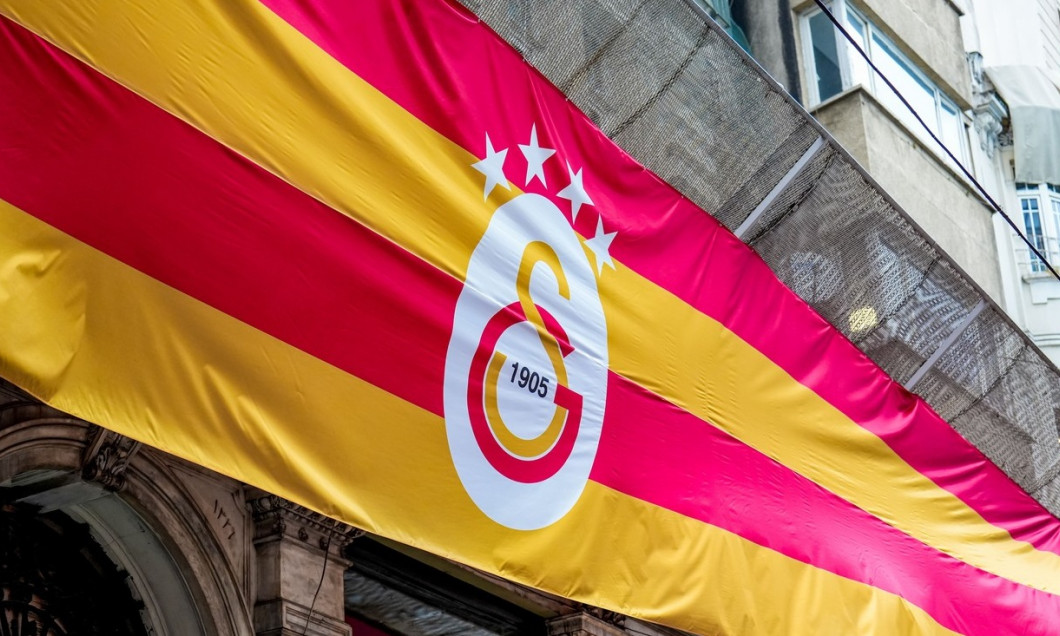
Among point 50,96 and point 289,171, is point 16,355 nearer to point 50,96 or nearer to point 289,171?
point 50,96

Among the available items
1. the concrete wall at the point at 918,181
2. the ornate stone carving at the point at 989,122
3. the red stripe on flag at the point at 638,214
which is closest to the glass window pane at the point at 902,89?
the concrete wall at the point at 918,181

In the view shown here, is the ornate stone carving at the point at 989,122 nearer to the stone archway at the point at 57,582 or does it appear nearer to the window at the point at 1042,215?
the window at the point at 1042,215

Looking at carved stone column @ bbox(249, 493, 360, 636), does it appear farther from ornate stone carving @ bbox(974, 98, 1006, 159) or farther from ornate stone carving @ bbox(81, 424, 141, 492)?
ornate stone carving @ bbox(974, 98, 1006, 159)

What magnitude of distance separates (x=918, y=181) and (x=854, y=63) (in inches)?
63.5

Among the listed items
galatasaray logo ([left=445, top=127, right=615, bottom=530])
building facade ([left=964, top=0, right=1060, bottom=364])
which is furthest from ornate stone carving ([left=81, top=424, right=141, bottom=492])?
building facade ([left=964, top=0, right=1060, bottom=364])

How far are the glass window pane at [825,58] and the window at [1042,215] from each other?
743cm

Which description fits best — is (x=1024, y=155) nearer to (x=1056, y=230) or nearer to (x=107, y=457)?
(x=1056, y=230)

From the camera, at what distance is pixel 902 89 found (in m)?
19.1

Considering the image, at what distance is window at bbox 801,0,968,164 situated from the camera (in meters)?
18.0

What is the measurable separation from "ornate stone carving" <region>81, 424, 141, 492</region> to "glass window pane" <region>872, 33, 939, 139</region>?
497 inches

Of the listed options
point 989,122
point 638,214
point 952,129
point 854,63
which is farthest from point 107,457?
point 989,122

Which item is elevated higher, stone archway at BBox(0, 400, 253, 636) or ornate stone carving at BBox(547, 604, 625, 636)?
ornate stone carving at BBox(547, 604, 625, 636)

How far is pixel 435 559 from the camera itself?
30.8ft

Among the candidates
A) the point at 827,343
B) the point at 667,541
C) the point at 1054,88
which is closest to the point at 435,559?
the point at 667,541
